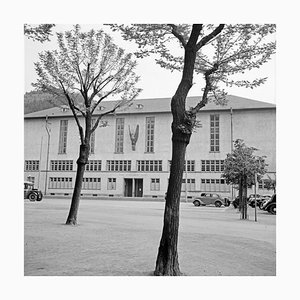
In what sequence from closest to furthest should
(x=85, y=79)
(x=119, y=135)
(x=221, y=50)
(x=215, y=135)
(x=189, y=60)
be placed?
1. (x=189, y=60)
2. (x=221, y=50)
3. (x=85, y=79)
4. (x=119, y=135)
5. (x=215, y=135)

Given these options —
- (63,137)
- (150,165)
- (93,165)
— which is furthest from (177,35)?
(150,165)

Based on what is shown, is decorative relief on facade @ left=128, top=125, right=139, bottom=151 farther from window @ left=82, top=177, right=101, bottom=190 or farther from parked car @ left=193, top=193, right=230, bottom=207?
parked car @ left=193, top=193, right=230, bottom=207

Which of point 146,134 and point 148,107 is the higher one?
point 148,107

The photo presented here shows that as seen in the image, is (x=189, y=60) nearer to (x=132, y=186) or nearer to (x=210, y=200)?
(x=132, y=186)

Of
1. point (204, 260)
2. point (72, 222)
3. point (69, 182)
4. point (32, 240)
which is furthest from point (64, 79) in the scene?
point (204, 260)

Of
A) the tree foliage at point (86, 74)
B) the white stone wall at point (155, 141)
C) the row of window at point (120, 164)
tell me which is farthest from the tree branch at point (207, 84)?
the tree foliage at point (86, 74)

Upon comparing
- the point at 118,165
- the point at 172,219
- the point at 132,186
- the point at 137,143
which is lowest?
the point at 132,186

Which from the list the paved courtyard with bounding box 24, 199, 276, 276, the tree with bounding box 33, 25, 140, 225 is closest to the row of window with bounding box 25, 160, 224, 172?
the tree with bounding box 33, 25, 140, 225
